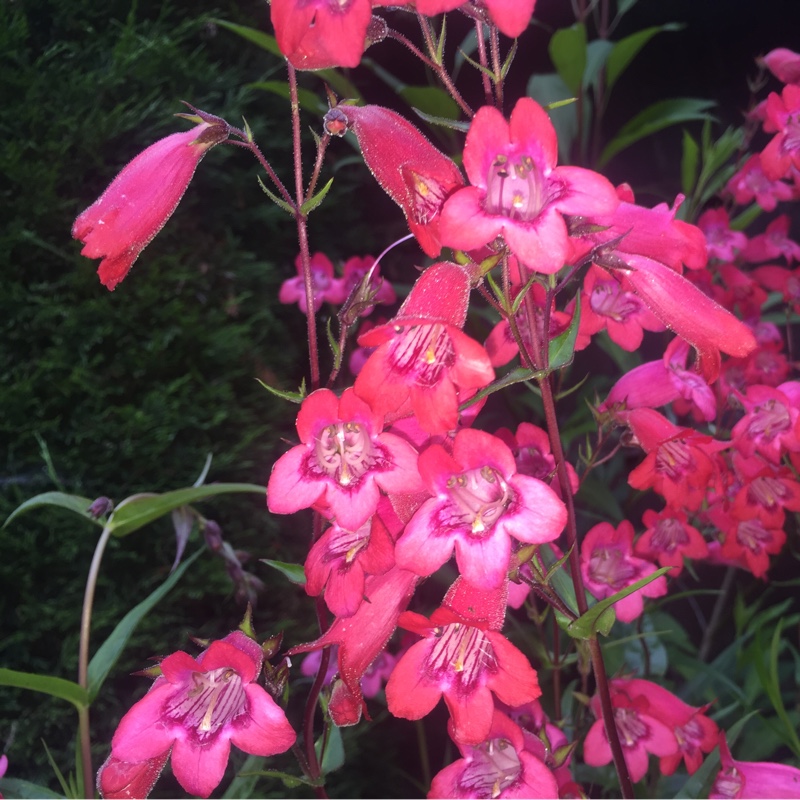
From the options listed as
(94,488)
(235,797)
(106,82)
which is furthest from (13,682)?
(106,82)

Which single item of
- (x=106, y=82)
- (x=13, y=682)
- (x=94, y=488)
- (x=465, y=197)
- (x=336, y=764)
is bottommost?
(x=94, y=488)

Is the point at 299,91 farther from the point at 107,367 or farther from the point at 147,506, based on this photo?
the point at 147,506

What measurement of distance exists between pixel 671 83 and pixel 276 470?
5.48 feet

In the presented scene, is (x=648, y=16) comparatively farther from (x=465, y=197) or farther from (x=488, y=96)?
(x=465, y=197)

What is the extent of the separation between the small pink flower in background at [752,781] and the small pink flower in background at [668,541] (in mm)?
227

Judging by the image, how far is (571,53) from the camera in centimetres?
127

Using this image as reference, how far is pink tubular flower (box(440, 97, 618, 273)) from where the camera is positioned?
1.27ft

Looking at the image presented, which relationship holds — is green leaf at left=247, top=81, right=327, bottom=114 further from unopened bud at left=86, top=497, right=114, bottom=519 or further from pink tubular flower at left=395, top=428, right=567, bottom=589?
pink tubular flower at left=395, top=428, right=567, bottom=589

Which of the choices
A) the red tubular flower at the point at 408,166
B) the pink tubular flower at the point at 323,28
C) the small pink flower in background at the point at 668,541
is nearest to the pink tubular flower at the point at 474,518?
the red tubular flower at the point at 408,166

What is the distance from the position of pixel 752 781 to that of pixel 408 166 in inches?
24.4

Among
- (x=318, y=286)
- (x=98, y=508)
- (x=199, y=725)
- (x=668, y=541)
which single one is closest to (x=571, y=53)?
(x=318, y=286)

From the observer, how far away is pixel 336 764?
0.65m

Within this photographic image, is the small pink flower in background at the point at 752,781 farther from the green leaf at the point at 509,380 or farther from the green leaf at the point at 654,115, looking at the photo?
the green leaf at the point at 654,115

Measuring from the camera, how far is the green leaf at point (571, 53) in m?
1.24
